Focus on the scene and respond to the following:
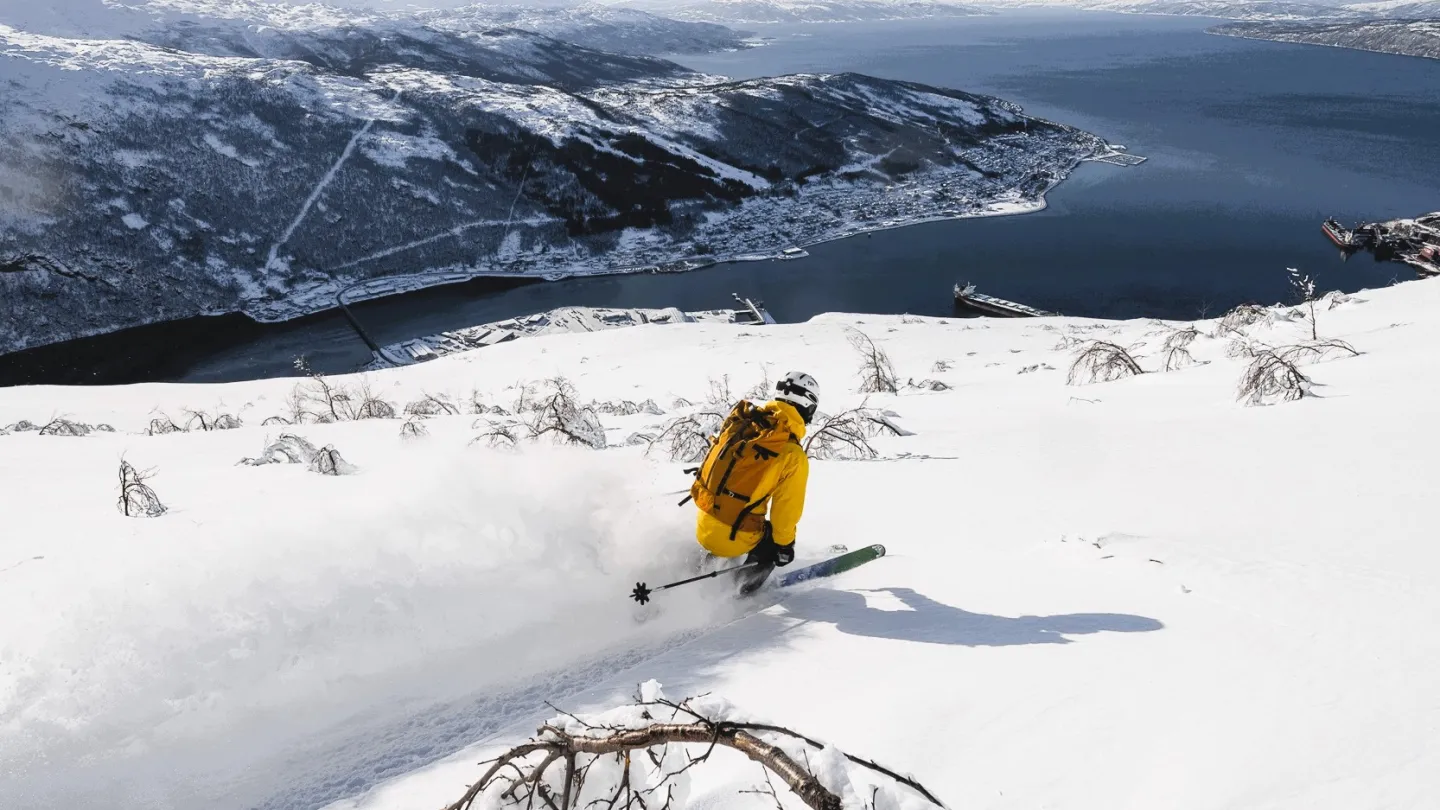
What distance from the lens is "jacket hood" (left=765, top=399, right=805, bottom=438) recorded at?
4.67 meters

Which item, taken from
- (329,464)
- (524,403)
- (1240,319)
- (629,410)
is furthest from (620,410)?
(1240,319)

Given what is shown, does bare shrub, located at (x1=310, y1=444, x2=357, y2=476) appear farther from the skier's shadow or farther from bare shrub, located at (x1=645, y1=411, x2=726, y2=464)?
the skier's shadow

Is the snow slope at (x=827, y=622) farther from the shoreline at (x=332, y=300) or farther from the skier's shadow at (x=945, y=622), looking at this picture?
the shoreline at (x=332, y=300)

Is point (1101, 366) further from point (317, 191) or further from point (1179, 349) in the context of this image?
point (317, 191)

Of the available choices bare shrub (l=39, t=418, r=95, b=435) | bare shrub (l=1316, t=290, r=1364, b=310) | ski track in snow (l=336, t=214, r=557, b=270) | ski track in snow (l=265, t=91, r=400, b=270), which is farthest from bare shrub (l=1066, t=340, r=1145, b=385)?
ski track in snow (l=265, t=91, r=400, b=270)

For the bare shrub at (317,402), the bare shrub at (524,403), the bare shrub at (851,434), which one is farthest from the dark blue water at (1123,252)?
the bare shrub at (851,434)

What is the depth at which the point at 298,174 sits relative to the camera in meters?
75.3

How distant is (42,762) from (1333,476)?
767 centimetres

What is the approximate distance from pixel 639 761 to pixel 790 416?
2870 millimetres

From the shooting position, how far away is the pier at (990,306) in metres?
54.5

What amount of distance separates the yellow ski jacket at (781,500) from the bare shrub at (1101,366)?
349 inches

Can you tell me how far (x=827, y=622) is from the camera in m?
4.46

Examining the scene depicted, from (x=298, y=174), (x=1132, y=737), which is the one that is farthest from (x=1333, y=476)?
(x=298, y=174)

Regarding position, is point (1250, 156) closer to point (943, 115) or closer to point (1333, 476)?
point (943, 115)
